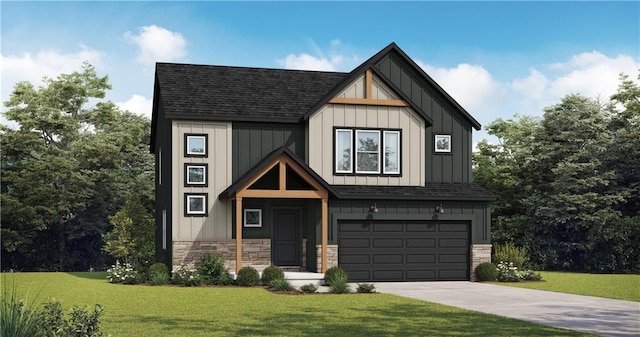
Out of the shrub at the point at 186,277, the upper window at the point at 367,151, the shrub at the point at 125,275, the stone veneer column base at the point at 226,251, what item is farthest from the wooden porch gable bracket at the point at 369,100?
the shrub at the point at 125,275

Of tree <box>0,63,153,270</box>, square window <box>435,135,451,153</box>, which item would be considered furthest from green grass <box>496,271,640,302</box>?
tree <box>0,63,153,270</box>

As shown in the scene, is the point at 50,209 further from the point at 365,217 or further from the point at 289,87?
the point at 365,217

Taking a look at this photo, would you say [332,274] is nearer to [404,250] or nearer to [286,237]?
[404,250]

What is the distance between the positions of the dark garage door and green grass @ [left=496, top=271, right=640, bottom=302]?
2.28 meters

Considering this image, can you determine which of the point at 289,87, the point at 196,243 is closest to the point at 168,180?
the point at 196,243

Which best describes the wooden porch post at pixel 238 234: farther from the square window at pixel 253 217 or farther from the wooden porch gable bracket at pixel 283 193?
the square window at pixel 253 217

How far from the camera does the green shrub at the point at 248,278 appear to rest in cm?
2350

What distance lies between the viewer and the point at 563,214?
114ft

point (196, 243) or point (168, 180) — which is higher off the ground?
point (168, 180)

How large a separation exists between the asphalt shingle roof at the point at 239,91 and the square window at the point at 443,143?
15.2 feet

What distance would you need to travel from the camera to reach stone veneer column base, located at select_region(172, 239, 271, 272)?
83.7 feet

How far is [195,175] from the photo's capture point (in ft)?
85.5

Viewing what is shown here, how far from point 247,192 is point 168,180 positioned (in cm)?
408

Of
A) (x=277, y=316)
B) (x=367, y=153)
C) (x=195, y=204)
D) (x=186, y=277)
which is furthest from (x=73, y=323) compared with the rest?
(x=367, y=153)
